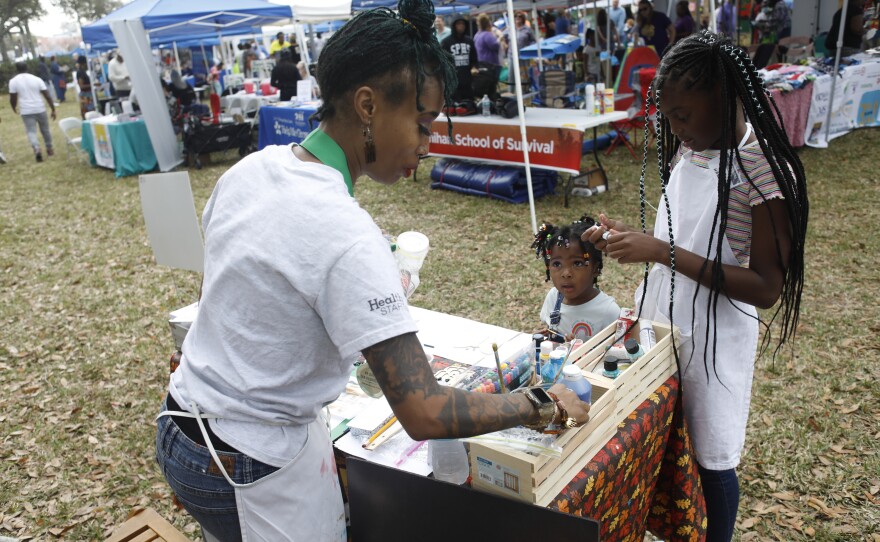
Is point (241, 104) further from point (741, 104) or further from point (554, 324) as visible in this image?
point (741, 104)

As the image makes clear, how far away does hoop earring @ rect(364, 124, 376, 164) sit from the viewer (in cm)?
131

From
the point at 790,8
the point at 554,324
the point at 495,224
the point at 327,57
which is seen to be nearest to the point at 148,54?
the point at 495,224

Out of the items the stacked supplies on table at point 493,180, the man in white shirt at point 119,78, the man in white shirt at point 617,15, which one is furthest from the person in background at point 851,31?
the man in white shirt at point 119,78

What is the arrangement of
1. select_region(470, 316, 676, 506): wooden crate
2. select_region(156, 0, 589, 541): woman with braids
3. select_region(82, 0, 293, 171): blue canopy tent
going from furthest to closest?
select_region(82, 0, 293, 171): blue canopy tent < select_region(470, 316, 676, 506): wooden crate < select_region(156, 0, 589, 541): woman with braids

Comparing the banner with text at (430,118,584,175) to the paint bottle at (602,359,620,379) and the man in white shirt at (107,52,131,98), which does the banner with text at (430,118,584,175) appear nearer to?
the paint bottle at (602,359,620,379)

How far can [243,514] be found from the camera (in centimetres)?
140

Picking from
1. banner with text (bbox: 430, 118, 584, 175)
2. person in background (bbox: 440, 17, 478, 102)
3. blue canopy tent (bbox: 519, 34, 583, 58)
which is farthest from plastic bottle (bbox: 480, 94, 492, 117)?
blue canopy tent (bbox: 519, 34, 583, 58)

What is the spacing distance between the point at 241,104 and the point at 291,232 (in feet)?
44.4

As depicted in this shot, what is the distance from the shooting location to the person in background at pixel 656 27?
11.4m

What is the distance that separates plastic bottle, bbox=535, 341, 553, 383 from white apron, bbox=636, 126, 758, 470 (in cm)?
45

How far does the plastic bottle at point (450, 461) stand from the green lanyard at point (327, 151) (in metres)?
0.81

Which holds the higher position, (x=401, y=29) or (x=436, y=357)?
(x=401, y=29)

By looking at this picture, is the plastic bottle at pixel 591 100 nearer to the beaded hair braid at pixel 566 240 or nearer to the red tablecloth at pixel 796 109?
the red tablecloth at pixel 796 109

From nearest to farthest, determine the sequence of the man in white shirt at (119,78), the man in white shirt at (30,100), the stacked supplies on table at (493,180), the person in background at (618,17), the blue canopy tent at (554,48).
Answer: the stacked supplies on table at (493,180)
the man in white shirt at (30,100)
the blue canopy tent at (554,48)
the man in white shirt at (119,78)
the person in background at (618,17)
